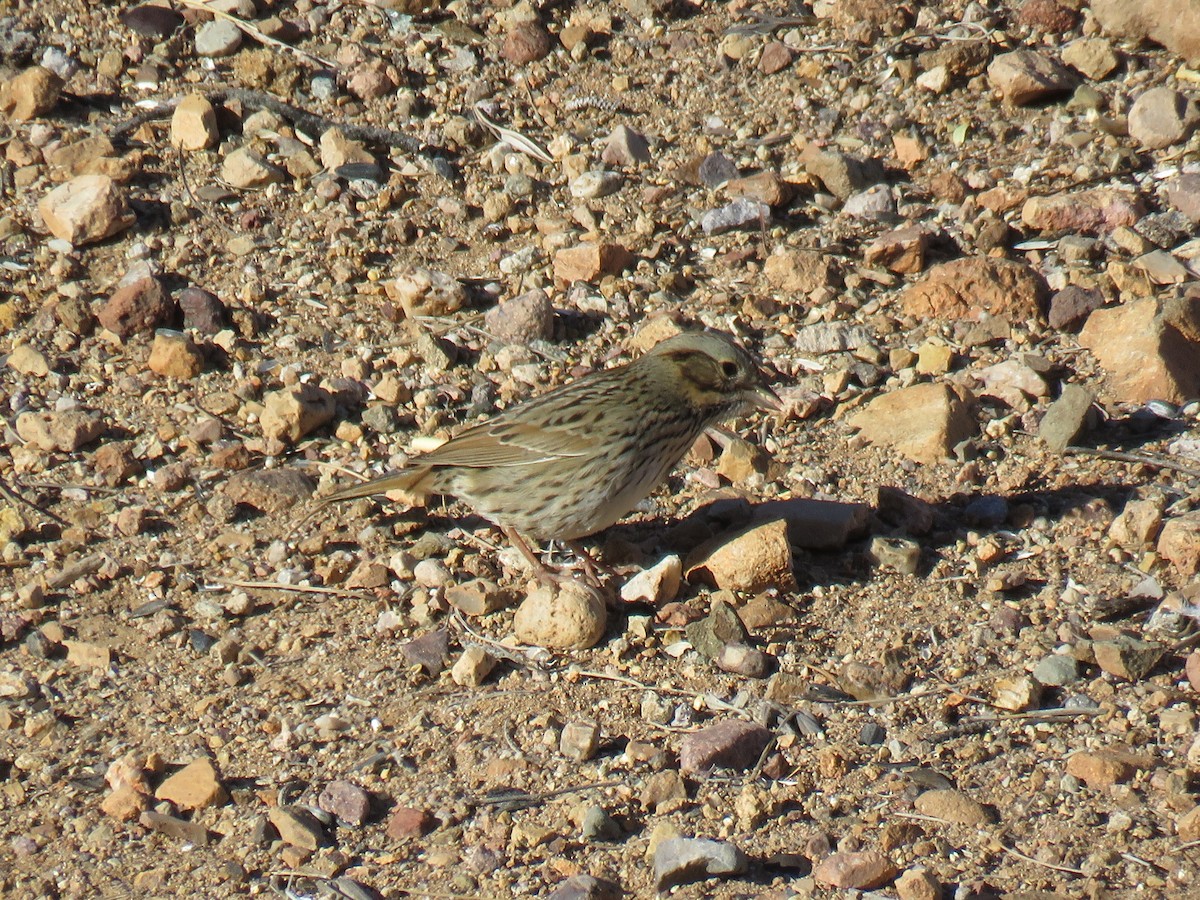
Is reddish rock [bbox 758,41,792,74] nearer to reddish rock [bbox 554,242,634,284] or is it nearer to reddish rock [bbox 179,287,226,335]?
reddish rock [bbox 554,242,634,284]

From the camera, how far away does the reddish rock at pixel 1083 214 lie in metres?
7.09

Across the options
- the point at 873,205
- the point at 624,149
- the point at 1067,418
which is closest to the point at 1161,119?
the point at 873,205

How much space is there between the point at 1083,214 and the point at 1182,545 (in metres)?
2.34

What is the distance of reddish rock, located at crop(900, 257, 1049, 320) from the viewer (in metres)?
6.72

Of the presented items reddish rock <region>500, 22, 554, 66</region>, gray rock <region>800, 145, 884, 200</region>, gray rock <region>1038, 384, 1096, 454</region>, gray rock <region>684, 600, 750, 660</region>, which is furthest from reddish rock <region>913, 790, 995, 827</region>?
reddish rock <region>500, 22, 554, 66</region>

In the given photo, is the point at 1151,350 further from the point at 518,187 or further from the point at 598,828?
the point at 598,828

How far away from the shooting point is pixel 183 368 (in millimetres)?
6574

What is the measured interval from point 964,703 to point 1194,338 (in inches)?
94.8

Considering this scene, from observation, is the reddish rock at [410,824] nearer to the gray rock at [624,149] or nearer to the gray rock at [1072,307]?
the gray rock at [1072,307]

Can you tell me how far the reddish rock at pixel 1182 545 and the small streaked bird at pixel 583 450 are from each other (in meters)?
1.64

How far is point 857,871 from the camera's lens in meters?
4.14

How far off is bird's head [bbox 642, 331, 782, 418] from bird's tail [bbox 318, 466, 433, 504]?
41.0 inches

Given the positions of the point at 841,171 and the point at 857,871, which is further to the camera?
the point at 841,171

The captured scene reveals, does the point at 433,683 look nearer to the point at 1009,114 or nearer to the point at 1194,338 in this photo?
the point at 1194,338
